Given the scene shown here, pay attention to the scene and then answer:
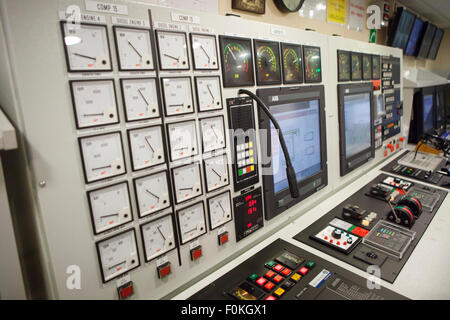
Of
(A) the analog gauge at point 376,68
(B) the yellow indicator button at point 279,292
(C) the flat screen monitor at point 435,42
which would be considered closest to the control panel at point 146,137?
(B) the yellow indicator button at point 279,292

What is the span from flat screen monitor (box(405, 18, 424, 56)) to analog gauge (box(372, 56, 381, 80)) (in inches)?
76.1

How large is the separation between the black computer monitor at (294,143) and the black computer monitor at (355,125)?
252mm

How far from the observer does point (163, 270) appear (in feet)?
3.12

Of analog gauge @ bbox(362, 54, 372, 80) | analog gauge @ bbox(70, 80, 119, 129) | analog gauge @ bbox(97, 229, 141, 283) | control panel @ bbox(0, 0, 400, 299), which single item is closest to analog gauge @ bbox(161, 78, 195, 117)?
control panel @ bbox(0, 0, 400, 299)

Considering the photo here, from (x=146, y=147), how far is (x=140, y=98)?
153 millimetres

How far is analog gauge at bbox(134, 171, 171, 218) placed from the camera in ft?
2.90

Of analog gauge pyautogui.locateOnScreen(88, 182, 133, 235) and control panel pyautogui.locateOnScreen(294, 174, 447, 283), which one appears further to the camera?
control panel pyautogui.locateOnScreen(294, 174, 447, 283)

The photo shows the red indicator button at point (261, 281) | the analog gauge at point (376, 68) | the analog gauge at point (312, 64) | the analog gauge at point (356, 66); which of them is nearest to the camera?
the red indicator button at point (261, 281)

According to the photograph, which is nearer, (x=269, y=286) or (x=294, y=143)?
(x=269, y=286)

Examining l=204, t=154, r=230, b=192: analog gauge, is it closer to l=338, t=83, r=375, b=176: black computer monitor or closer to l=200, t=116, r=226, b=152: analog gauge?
l=200, t=116, r=226, b=152: analog gauge

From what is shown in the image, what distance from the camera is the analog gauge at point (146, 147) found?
33.7 inches

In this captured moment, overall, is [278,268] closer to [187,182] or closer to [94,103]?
[187,182]

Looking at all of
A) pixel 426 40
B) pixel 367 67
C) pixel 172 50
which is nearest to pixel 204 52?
pixel 172 50

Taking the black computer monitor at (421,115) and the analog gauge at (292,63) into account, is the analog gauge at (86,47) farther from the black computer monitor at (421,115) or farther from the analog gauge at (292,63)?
the black computer monitor at (421,115)
